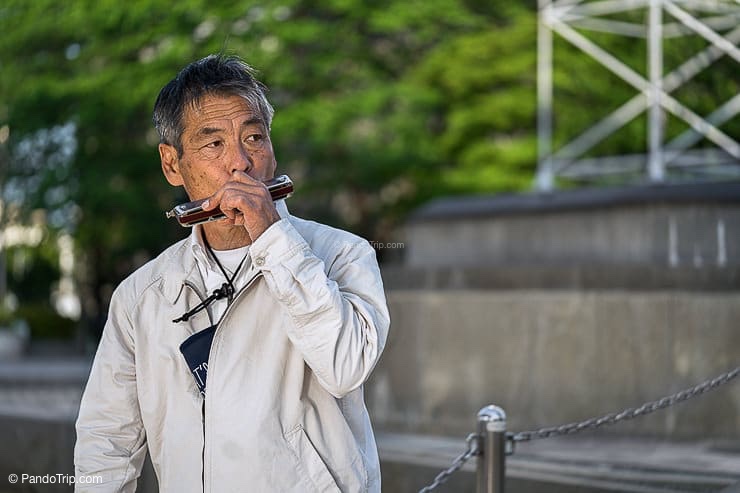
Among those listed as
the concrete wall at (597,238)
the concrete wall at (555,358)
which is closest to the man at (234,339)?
the concrete wall at (555,358)

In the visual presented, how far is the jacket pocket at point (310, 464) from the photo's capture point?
2648 mm

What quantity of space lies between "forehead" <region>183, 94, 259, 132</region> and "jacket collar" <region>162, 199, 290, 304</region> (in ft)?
0.71

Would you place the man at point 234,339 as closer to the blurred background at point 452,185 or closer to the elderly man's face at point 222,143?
the elderly man's face at point 222,143

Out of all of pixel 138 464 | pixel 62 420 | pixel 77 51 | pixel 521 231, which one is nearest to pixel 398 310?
pixel 521 231

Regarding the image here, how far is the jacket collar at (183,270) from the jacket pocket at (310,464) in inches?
17.3

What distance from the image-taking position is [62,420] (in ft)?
23.7

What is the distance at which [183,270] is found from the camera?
113 inches

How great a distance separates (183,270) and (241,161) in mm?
307

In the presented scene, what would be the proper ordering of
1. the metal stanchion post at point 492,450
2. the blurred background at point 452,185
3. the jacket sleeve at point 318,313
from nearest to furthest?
the jacket sleeve at point 318,313, the metal stanchion post at point 492,450, the blurred background at point 452,185

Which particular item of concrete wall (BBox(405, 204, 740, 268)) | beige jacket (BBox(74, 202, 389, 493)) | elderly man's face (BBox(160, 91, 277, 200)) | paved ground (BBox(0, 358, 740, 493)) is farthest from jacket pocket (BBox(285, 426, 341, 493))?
concrete wall (BBox(405, 204, 740, 268))

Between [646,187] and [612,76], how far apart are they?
16.3m

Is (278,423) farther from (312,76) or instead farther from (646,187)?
(312,76)

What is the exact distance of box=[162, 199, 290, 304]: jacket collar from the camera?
→ 284 centimetres

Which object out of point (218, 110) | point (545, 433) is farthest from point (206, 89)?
point (545, 433)
